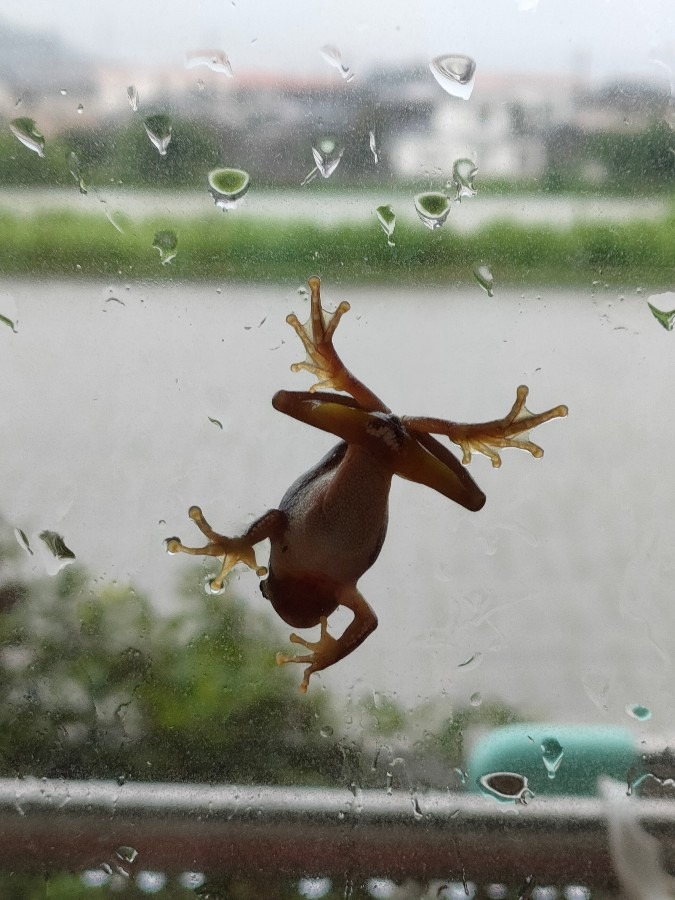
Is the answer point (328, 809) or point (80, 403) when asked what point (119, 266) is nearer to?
point (80, 403)

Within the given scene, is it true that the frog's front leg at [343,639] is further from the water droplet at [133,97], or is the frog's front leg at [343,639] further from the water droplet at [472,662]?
the water droplet at [133,97]

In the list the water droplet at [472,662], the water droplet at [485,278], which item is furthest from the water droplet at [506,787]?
the water droplet at [485,278]

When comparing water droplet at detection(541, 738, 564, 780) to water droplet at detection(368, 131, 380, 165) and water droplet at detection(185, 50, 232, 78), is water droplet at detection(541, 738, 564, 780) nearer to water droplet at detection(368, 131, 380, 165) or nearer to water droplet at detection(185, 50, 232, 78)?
water droplet at detection(368, 131, 380, 165)

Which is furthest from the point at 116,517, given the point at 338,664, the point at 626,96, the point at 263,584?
the point at 626,96

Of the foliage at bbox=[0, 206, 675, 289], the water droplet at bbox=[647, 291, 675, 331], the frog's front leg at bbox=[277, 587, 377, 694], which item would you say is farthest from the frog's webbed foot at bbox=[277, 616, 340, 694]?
the water droplet at bbox=[647, 291, 675, 331]

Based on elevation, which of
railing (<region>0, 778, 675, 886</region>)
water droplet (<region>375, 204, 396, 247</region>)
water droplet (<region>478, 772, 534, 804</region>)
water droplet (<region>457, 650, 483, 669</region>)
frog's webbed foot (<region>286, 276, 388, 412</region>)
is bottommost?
railing (<region>0, 778, 675, 886</region>)

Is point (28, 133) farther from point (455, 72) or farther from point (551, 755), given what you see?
point (551, 755)
